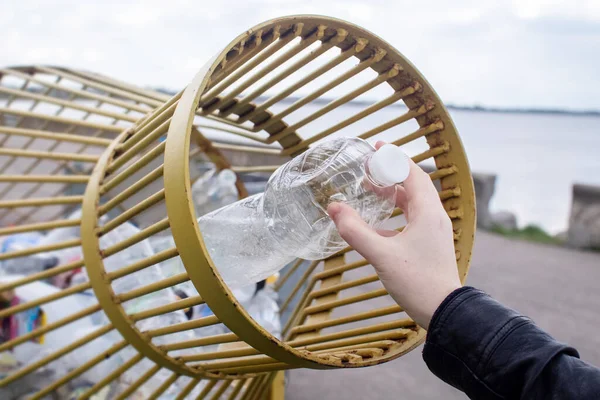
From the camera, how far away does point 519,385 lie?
1.95 feet

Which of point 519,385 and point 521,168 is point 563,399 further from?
point 521,168

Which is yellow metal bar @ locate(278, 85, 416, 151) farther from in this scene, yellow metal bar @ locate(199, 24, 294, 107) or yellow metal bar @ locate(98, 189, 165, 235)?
yellow metal bar @ locate(98, 189, 165, 235)

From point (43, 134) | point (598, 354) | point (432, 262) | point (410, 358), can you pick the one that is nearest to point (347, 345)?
point (432, 262)

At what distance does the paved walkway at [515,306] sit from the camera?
208 centimetres

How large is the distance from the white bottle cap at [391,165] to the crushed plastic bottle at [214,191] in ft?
3.20

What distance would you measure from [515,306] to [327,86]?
2332 millimetres

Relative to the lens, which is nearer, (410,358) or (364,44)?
(364,44)

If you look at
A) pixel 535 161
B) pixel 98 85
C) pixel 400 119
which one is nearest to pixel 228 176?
pixel 98 85

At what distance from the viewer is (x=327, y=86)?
98cm

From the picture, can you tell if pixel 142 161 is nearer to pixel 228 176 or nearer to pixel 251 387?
pixel 251 387

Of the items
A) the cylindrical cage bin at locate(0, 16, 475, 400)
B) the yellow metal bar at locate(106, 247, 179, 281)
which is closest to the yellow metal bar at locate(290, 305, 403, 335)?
the cylindrical cage bin at locate(0, 16, 475, 400)

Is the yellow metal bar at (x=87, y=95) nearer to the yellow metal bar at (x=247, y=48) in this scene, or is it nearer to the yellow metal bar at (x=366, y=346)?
the yellow metal bar at (x=247, y=48)

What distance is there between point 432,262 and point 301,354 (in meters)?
0.21

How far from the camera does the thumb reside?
0.62 meters
